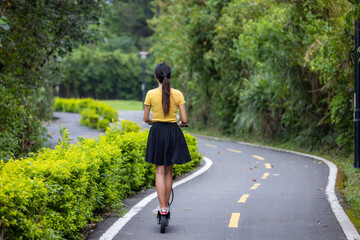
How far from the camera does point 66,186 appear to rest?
617 centimetres

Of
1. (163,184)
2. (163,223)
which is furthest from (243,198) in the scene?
(163,223)

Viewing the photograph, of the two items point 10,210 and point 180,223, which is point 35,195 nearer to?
point 10,210

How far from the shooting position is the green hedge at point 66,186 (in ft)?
16.5

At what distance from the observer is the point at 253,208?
28.1 ft

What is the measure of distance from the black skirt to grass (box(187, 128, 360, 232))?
2.53 m

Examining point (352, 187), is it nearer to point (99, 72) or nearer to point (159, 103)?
point (159, 103)

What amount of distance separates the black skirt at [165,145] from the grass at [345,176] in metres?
2.53

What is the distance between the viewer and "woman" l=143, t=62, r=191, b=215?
6973 millimetres

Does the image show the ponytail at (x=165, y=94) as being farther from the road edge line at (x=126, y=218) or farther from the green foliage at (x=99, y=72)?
the green foliage at (x=99, y=72)

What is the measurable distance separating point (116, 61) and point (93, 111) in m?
42.7

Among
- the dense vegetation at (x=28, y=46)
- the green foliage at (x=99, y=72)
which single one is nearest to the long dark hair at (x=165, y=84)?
the dense vegetation at (x=28, y=46)

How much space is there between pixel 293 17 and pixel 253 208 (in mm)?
9509

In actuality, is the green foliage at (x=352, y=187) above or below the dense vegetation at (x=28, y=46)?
below

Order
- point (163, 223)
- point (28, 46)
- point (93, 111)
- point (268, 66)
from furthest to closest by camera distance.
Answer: point (93, 111)
point (268, 66)
point (28, 46)
point (163, 223)
